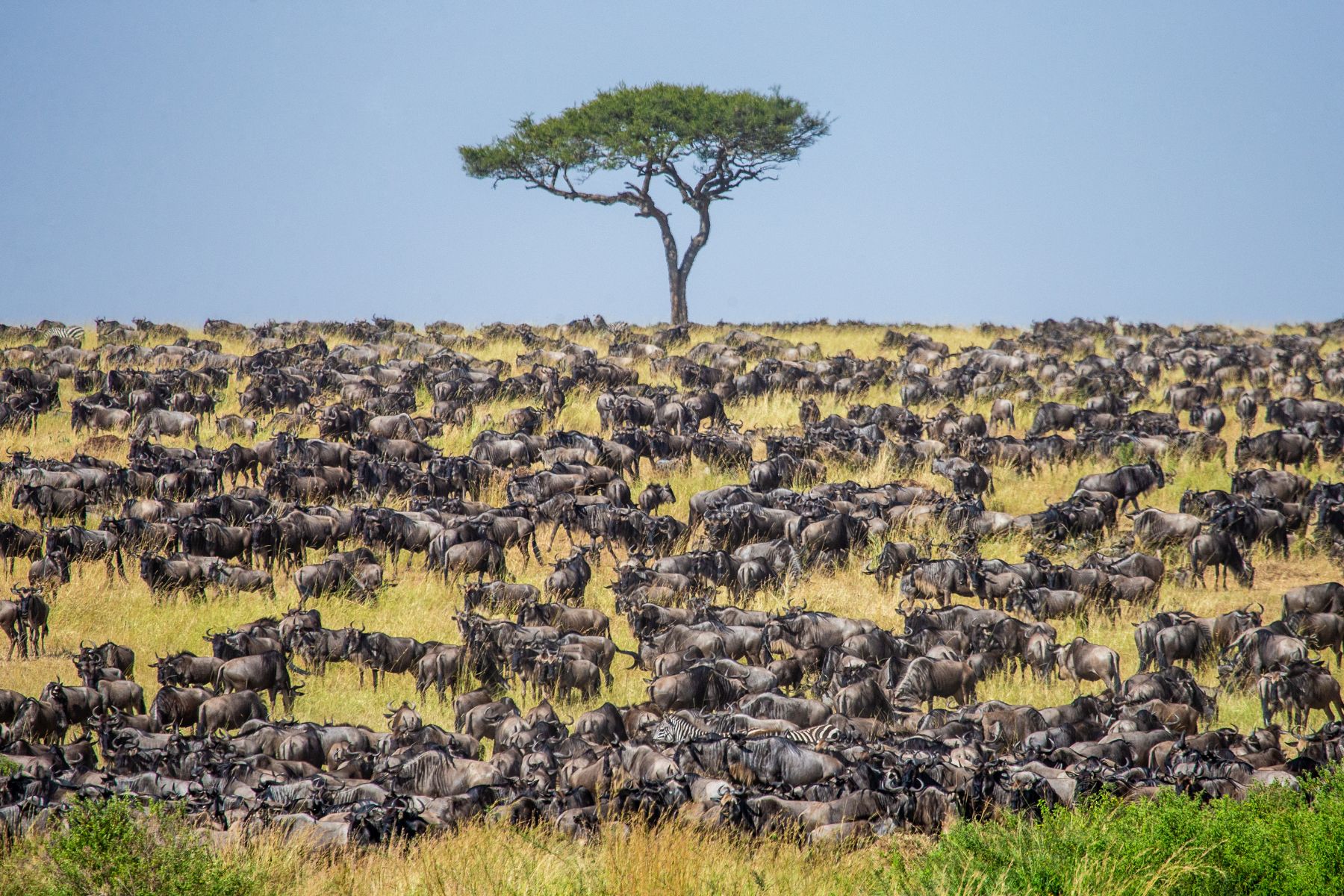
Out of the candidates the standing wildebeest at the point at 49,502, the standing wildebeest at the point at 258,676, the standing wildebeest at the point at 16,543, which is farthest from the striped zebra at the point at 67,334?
the standing wildebeest at the point at 258,676

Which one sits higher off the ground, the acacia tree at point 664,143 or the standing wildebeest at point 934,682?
the acacia tree at point 664,143

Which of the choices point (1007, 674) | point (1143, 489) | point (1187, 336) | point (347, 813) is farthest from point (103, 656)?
point (1187, 336)

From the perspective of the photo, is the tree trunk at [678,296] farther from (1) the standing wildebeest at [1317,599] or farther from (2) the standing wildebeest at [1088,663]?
(2) the standing wildebeest at [1088,663]

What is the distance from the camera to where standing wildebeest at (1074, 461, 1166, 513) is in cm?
2327

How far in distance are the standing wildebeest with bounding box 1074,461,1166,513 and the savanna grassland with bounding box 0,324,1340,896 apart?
0.57m

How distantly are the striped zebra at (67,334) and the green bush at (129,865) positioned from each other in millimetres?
31016

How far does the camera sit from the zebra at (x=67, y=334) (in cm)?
3625

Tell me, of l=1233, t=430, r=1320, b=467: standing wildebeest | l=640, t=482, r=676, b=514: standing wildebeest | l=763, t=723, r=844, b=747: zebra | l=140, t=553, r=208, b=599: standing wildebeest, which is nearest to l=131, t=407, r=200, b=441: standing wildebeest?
l=140, t=553, r=208, b=599: standing wildebeest

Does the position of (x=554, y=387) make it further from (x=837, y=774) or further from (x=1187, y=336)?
(x=1187, y=336)

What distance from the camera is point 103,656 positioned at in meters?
14.5

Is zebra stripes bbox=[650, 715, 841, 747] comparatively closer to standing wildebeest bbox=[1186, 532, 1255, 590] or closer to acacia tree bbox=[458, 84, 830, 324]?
standing wildebeest bbox=[1186, 532, 1255, 590]

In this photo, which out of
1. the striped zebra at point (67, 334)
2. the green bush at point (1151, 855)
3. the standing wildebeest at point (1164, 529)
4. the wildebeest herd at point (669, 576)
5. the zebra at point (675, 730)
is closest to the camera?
the green bush at point (1151, 855)

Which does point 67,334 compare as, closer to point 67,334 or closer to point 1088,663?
point 67,334

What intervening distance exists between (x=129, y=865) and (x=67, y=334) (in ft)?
112
